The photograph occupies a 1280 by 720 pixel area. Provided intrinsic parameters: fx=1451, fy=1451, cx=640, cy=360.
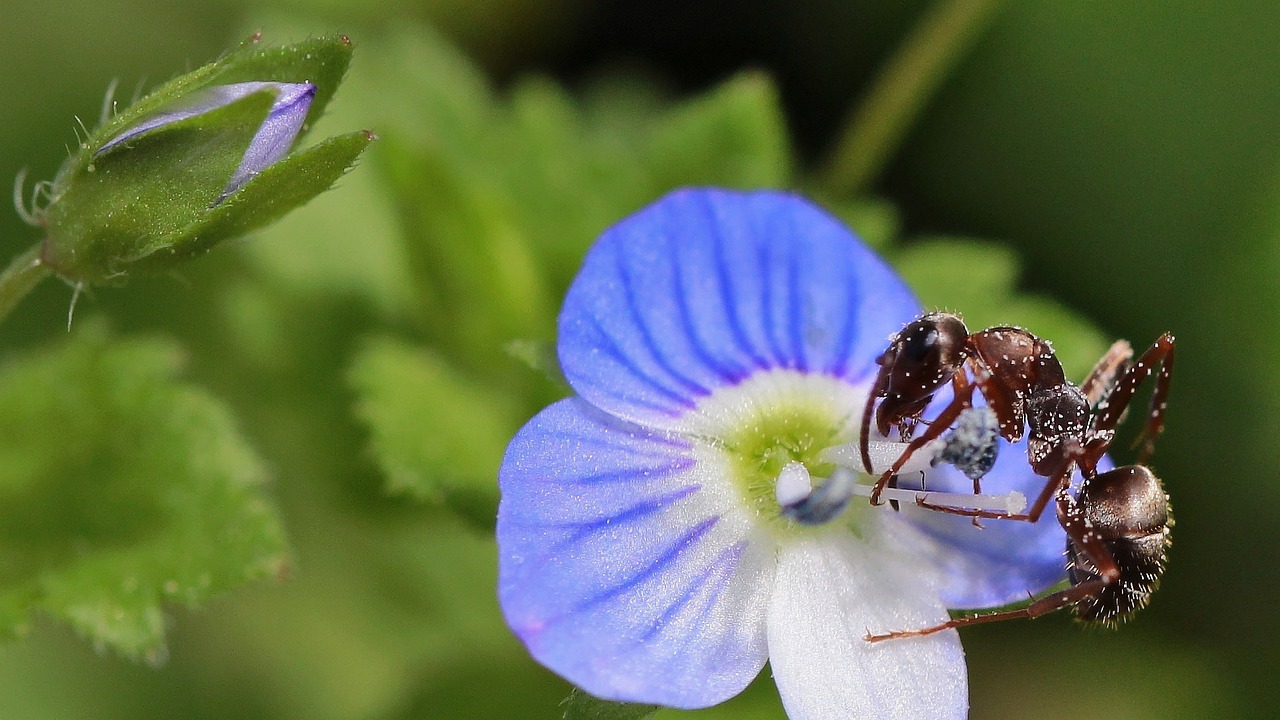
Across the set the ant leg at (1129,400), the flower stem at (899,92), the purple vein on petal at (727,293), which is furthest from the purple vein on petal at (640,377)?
the flower stem at (899,92)

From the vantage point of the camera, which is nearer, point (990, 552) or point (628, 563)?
point (628, 563)

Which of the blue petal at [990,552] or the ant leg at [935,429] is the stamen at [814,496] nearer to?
the ant leg at [935,429]

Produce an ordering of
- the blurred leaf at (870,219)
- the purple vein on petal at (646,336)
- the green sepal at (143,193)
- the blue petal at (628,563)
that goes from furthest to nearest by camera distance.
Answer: the blurred leaf at (870,219) → the purple vein on petal at (646,336) → the green sepal at (143,193) → the blue petal at (628,563)

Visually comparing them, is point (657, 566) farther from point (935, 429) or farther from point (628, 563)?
point (935, 429)

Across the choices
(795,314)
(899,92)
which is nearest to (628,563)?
(795,314)

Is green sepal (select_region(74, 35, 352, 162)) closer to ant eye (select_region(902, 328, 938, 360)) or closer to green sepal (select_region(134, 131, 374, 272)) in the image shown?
green sepal (select_region(134, 131, 374, 272))

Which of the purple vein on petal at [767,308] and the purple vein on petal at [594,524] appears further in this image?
the purple vein on petal at [767,308]

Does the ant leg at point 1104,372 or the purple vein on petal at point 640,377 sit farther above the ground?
the ant leg at point 1104,372
